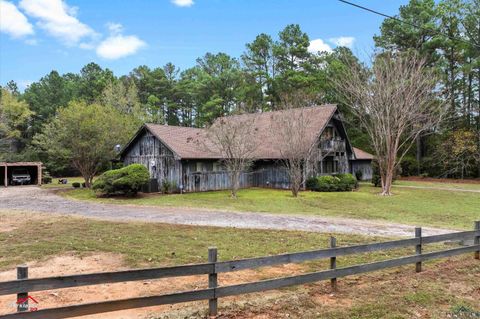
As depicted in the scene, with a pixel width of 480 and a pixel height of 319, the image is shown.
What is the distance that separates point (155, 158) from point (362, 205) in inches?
569

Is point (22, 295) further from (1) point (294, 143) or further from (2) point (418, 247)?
(1) point (294, 143)

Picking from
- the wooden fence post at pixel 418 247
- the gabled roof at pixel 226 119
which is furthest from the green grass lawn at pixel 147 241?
the gabled roof at pixel 226 119

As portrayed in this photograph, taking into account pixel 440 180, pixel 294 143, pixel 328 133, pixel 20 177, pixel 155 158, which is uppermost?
pixel 328 133

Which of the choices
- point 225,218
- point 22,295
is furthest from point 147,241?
point 22,295

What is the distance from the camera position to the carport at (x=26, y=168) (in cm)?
3261

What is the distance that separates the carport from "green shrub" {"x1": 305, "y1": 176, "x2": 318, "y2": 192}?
2449 cm

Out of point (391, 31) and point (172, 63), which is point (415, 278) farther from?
point (172, 63)

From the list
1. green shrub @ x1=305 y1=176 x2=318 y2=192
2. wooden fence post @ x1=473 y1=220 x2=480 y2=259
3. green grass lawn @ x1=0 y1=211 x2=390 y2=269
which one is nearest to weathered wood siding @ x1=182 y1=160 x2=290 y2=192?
green shrub @ x1=305 y1=176 x2=318 y2=192

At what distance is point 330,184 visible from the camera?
84.1 feet

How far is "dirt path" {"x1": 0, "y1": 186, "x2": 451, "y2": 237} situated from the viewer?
39.1ft

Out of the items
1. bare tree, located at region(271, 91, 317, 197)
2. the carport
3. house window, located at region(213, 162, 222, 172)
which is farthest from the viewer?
the carport

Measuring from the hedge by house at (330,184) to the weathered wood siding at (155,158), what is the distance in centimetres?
956

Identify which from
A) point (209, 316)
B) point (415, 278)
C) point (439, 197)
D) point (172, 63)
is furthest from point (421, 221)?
point (172, 63)

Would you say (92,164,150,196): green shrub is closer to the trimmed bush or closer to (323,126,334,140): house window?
the trimmed bush
